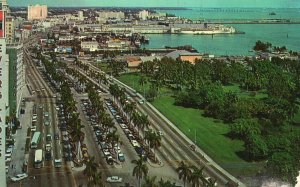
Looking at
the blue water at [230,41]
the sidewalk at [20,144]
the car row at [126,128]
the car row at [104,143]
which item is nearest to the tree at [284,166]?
the car row at [126,128]

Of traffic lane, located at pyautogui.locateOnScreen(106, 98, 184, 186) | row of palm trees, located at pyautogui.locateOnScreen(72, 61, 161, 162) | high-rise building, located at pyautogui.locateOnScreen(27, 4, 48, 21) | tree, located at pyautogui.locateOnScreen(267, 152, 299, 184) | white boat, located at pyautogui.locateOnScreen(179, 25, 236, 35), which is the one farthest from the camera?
high-rise building, located at pyautogui.locateOnScreen(27, 4, 48, 21)

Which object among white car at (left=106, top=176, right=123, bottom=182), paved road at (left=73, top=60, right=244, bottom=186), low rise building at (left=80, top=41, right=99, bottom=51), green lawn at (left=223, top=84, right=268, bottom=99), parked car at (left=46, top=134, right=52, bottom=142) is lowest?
white car at (left=106, top=176, right=123, bottom=182)

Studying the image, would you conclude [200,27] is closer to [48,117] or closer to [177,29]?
[177,29]

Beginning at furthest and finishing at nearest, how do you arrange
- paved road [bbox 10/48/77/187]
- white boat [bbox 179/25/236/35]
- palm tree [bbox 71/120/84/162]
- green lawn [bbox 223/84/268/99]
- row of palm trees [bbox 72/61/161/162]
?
white boat [bbox 179/25/236/35] < green lawn [bbox 223/84/268/99] < palm tree [bbox 71/120/84/162] < row of palm trees [bbox 72/61/161/162] < paved road [bbox 10/48/77/187]

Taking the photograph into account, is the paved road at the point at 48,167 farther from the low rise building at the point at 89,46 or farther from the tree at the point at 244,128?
the low rise building at the point at 89,46

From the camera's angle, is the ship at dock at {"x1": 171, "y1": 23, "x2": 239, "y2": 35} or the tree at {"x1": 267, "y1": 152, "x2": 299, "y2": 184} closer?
the tree at {"x1": 267, "y1": 152, "x2": 299, "y2": 184}

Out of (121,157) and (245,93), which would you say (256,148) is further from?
(245,93)

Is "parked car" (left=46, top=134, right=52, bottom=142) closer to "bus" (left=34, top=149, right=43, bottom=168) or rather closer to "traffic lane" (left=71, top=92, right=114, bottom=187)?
"traffic lane" (left=71, top=92, right=114, bottom=187)

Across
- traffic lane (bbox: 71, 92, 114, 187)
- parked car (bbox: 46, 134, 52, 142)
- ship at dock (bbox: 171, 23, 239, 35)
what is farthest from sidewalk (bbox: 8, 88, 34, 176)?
ship at dock (bbox: 171, 23, 239, 35)
